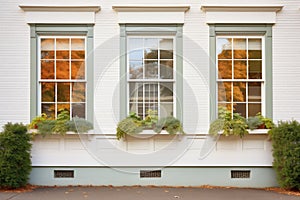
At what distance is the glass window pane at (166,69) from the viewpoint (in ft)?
36.4

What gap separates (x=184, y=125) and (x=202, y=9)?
119 inches

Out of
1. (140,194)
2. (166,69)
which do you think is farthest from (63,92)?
(140,194)

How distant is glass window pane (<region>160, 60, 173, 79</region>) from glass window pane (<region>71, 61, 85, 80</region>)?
2.06 metres

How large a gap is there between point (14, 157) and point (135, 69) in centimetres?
370

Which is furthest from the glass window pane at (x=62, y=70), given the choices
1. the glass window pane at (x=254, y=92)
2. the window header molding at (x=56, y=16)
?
the glass window pane at (x=254, y=92)

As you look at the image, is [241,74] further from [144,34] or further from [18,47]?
[18,47]

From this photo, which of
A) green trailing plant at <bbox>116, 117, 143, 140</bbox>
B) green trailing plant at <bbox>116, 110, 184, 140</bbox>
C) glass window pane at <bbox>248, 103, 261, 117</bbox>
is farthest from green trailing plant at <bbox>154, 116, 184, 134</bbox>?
glass window pane at <bbox>248, 103, 261, 117</bbox>

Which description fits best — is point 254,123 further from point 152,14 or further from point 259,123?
point 152,14

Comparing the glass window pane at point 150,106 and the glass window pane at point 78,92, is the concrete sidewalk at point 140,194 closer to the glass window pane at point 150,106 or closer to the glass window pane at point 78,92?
the glass window pane at point 150,106

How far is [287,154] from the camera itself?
1009 cm

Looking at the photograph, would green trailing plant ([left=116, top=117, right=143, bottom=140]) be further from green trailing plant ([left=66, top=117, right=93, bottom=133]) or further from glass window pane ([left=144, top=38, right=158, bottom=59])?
glass window pane ([left=144, top=38, right=158, bottom=59])

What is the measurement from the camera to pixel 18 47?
11.0 metres

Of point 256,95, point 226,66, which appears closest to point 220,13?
point 226,66

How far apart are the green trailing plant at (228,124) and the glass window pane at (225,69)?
883 millimetres
